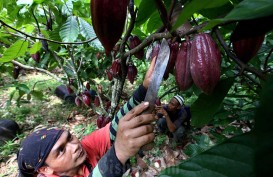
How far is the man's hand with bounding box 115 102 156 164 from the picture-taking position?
841mm

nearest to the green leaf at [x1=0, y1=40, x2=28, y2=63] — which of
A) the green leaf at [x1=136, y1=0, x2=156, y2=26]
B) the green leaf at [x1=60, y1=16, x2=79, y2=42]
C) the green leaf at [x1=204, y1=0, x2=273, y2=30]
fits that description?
the green leaf at [x1=60, y1=16, x2=79, y2=42]

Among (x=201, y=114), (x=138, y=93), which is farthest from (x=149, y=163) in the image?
(x=201, y=114)

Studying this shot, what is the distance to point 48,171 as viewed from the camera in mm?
1610

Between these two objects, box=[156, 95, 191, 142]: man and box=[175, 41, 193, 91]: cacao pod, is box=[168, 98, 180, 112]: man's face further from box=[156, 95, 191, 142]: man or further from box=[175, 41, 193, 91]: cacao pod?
box=[175, 41, 193, 91]: cacao pod

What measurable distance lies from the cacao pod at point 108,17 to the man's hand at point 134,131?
429 mm

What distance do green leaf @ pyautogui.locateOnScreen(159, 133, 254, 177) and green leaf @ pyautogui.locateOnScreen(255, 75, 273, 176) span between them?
0.30 feet

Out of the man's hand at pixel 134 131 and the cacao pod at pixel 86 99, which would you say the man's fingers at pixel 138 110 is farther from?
the cacao pod at pixel 86 99

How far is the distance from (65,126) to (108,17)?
3186mm

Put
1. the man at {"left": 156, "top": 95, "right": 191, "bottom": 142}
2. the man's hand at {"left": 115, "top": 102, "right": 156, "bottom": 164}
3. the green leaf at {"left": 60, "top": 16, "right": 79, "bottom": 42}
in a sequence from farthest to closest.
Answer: the man at {"left": 156, "top": 95, "right": 191, "bottom": 142} → the green leaf at {"left": 60, "top": 16, "right": 79, "bottom": 42} → the man's hand at {"left": 115, "top": 102, "right": 156, "bottom": 164}

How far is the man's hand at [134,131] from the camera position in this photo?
84 centimetres

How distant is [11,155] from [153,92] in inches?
113

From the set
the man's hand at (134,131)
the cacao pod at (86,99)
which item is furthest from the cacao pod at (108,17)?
the cacao pod at (86,99)

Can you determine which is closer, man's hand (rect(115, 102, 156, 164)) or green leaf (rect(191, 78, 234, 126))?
green leaf (rect(191, 78, 234, 126))

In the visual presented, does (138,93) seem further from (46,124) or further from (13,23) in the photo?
(46,124)
